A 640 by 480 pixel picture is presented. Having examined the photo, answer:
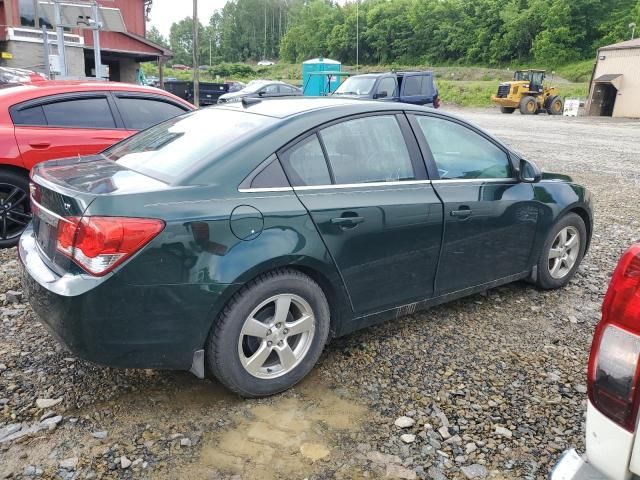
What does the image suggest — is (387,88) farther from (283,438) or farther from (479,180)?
(283,438)

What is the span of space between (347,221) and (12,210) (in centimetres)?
381

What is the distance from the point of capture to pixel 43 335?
3561mm

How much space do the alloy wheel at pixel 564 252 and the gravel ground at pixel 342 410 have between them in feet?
1.83

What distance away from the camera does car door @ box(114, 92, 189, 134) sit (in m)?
5.89

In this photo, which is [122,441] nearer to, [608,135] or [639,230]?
[639,230]

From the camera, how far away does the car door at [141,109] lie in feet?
19.3

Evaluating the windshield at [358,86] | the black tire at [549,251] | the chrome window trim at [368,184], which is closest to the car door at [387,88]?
the windshield at [358,86]

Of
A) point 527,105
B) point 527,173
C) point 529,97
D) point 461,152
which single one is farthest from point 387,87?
point 529,97

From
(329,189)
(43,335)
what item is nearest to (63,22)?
(43,335)

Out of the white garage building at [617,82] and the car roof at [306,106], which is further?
the white garage building at [617,82]

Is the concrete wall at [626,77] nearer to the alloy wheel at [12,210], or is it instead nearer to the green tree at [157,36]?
the alloy wheel at [12,210]

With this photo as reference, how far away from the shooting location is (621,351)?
4.99ft

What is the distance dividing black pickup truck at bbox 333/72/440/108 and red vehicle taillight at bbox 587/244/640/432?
1536cm

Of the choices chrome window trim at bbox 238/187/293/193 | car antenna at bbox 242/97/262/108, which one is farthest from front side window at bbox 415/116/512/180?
chrome window trim at bbox 238/187/293/193
